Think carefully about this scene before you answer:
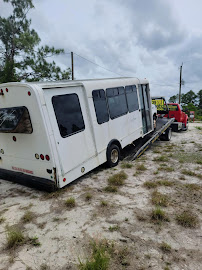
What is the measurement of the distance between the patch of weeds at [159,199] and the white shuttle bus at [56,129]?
197 cm

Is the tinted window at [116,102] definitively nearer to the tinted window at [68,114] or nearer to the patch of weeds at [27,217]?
the tinted window at [68,114]

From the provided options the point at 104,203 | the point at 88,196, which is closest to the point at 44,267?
the point at 104,203

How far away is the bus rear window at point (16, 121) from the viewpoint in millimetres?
4539

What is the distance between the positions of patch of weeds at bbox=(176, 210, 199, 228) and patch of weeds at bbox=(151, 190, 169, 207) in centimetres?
47

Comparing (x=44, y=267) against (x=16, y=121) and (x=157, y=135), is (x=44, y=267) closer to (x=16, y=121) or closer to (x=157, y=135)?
(x=16, y=121)

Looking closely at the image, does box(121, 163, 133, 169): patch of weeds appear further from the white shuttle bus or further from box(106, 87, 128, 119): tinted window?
box(106, 87, 128, 119): tinted window

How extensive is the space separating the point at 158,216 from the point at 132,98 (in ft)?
16.6

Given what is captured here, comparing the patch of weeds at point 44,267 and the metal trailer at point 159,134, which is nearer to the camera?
the patch of weeds at point 44,267

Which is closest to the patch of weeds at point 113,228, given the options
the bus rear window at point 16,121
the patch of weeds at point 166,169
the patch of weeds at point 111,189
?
the patch of weeds at point 111,189

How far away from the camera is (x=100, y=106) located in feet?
20.1

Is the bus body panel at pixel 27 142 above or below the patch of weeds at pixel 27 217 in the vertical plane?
above

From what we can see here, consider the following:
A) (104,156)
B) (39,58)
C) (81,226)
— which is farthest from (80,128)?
(39,58)

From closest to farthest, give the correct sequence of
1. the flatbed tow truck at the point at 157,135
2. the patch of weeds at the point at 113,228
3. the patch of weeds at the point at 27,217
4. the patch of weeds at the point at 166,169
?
the patch of weeds at the point at 113,228 < the patch of weeds at the point at 27,217 < the patch of weeds at the point at 166,169 < the flatbed tow truck at the point at 157,135

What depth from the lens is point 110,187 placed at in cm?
520
